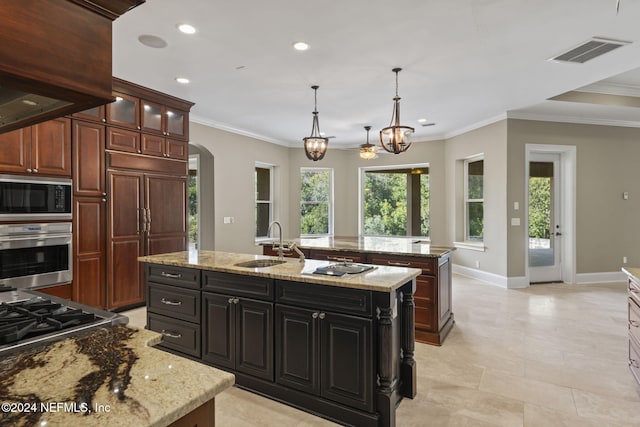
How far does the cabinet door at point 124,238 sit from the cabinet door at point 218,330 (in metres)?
2.12

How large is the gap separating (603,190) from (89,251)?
7804mm

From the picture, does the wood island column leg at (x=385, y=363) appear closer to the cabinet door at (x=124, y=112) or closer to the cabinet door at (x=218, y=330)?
the cabinet door at (x=218, y=330)

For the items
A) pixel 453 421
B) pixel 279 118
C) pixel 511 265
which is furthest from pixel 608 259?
pixel 279 118

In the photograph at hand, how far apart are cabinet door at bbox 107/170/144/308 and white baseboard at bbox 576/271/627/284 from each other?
6.92 metres

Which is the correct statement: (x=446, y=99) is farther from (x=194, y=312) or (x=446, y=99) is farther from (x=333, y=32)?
(x=194, y=312)

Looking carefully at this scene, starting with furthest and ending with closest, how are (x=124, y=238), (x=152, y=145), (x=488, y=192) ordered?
1. (x=488, y=192)
2. (x=152, y=145)
3. (x=124, y=238)

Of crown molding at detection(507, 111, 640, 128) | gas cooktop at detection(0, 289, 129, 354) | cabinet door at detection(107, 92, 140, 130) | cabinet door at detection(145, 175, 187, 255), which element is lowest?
gas cooktop at detection(0, 289, 129, 354)

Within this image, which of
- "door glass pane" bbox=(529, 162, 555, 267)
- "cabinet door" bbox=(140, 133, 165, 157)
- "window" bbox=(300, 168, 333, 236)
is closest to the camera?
"cabinet door" bbox=(140, 133, 165, 157)

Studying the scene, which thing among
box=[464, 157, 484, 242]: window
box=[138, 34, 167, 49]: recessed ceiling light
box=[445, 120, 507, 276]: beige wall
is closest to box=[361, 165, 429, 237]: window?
box=[445, 120, 507, 276]: beige wall

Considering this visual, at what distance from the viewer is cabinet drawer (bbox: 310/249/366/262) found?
3760mm

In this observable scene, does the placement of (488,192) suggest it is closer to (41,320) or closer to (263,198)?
(263,198)

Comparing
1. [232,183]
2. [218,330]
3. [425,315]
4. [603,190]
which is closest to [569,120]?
[603,190]

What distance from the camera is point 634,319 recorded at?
8.46ft

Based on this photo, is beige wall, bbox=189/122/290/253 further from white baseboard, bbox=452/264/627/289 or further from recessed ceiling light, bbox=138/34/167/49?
white baseboard, bbox=452/264/627/289
